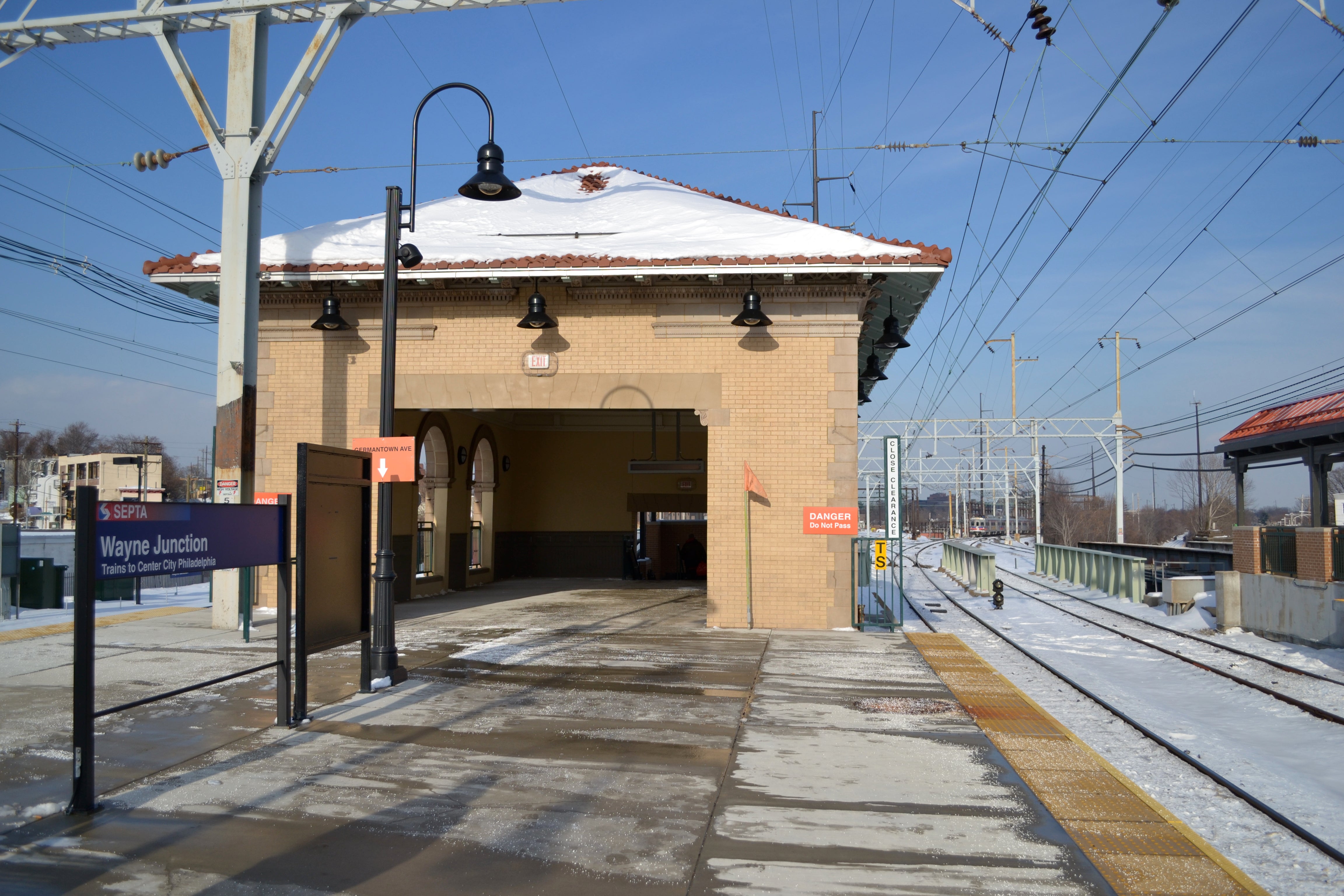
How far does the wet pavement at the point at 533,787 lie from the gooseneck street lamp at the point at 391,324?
515 mm

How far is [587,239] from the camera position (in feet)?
50.3

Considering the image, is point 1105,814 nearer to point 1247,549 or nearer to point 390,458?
point 390,458

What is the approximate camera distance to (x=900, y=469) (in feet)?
51.6

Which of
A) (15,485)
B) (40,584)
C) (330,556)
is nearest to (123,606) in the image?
(40,584)

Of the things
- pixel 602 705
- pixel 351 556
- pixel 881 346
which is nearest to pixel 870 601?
pixel 881 346

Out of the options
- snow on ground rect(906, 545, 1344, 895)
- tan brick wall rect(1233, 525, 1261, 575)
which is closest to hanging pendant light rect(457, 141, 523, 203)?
snow on ground rect(906, 545, 1344, 895)

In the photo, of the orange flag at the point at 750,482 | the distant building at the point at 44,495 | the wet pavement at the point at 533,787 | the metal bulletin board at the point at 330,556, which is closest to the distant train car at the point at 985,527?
the orange flag at the point at 750,482

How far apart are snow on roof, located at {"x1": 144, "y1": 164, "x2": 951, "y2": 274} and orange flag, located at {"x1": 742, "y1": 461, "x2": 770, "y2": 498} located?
3.10 metres

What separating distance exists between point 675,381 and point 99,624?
931 cm

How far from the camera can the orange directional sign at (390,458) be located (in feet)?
29.1

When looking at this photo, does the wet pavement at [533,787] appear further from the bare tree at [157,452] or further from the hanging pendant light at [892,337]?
the bare tree at [157,452]

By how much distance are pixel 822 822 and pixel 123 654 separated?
8963 mm

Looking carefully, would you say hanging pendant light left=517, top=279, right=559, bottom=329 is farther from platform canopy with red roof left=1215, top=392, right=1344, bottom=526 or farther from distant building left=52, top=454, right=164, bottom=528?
distant building left=52, top=454, right=164, bottom=528

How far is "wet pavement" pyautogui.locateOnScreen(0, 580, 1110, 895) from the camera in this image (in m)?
4.30
